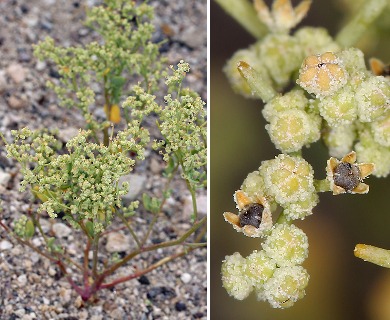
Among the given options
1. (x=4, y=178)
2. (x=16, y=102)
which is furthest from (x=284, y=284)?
(x=16, y=102)

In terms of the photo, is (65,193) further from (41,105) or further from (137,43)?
(41,105)

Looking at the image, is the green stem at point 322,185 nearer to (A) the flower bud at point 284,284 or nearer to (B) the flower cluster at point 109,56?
(A) the flower bud at point 284,284

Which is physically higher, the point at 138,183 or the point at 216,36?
the point at 216,36

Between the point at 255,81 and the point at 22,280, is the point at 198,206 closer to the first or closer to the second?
the point at 22,280

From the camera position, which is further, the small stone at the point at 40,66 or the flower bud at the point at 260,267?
the small stone at the point at 40,66

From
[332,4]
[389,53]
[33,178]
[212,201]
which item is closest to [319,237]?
[212,201]

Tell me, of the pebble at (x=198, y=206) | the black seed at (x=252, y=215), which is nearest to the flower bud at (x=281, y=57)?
the black seed at (x=252, y=215)
